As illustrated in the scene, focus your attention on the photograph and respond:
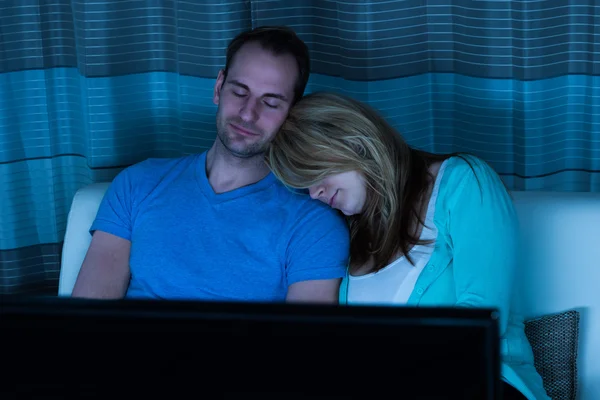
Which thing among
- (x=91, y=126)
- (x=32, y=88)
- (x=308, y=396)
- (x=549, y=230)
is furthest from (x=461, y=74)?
(x=308, y=396)

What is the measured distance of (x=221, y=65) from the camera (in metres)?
2.27

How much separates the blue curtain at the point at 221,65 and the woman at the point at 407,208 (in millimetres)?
488

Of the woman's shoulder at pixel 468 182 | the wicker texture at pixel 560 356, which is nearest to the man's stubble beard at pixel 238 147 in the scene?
the woman's shoulder at pixel 468 182

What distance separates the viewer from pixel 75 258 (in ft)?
6.40

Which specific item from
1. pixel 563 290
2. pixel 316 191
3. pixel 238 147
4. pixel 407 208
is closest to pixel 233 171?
pixel 238 147

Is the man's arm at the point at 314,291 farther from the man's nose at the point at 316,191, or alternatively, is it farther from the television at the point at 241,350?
the television at the point at 241,350

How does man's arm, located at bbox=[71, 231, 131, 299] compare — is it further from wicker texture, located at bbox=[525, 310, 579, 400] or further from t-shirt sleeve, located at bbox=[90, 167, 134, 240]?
wicker texture, located at bbox=[525, 310, 579, 400]

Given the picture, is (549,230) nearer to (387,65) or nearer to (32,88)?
(387,65)

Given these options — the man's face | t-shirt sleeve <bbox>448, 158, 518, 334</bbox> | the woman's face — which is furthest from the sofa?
the man's face

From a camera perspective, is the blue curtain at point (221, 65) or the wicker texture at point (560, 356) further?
the blue curtain at point (221, 65)

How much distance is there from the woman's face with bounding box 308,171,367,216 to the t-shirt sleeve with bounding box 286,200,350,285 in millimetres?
75

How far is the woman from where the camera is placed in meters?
1.59

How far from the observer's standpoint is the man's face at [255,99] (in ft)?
5.77

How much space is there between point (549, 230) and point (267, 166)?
601mm
